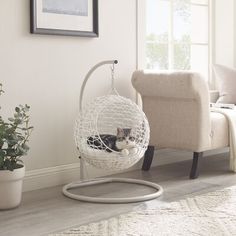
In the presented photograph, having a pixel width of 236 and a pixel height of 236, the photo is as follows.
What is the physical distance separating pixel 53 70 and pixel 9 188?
0.93m

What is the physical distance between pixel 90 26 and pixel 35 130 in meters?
0.86

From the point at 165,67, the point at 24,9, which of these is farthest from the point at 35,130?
the point at 165,67

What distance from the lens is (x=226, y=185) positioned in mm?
3402

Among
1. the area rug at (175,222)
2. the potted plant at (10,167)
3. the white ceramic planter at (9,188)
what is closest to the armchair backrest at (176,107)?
the area rug at (175,222)

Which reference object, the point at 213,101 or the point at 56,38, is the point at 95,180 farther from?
the point at 213,101

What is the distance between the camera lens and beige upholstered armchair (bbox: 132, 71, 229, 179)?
3492 millimetres

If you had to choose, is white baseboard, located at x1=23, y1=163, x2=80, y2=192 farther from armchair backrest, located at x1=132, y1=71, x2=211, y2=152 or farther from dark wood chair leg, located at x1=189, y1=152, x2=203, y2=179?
dark wood chair leg, located at x1=189, y1=152, x2=203, y2=179

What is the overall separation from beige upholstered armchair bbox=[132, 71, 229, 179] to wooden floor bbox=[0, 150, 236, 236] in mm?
221

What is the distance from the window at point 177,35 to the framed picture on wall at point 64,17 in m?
1.04

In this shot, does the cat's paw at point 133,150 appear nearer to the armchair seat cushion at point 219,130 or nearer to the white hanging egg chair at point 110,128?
the white hanging egg chair at point 110,128

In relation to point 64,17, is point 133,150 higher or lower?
lower

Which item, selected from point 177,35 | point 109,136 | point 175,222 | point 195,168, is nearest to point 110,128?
point 109,136

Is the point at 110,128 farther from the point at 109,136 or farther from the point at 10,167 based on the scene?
the point at 10,167

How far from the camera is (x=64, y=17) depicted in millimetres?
3414
